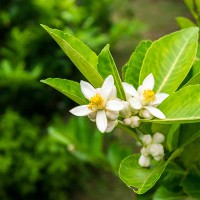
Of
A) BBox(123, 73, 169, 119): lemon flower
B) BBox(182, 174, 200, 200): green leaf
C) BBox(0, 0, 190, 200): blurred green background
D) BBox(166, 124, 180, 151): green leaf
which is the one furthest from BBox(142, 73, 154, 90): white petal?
BBox(0, 0, 190, 200): blurred green background

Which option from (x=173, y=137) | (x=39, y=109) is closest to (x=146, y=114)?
(x=173, y=137)

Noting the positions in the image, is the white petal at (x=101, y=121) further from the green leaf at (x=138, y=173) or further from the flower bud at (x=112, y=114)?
the green leaf at (x=138, y=173)

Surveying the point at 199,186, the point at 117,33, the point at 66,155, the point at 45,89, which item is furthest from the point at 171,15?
the point at 199,186

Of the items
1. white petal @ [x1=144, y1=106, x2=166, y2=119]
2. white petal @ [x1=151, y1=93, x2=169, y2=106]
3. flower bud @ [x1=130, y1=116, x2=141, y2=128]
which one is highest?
white petal @ [x1=151, y1=93, x2=169, y2=106]

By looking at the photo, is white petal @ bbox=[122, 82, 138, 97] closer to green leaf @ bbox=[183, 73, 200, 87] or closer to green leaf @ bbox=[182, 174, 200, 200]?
green leaf @ bbox=[183, 73, 200, 87]

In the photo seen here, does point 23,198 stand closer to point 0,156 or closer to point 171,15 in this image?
point 0,156
